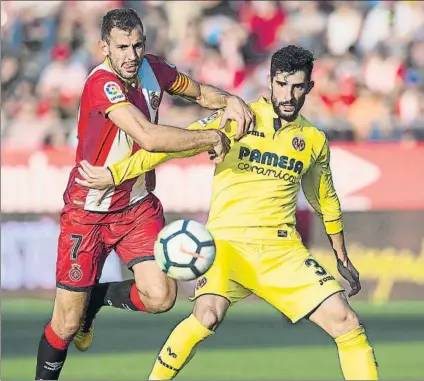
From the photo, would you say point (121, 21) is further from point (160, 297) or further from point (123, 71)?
point (160, 297)

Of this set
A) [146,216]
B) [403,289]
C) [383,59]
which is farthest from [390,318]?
[146,216]

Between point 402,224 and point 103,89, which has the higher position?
point 103,89

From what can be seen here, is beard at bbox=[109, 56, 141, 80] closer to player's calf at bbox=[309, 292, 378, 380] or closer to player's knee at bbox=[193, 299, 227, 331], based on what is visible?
player's knee at bbox=[193, 299, 227, 331]

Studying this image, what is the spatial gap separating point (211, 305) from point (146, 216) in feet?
3.37

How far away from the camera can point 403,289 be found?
1271 centimetres

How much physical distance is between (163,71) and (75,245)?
122 cm

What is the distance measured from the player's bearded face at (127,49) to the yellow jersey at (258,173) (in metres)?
0.50

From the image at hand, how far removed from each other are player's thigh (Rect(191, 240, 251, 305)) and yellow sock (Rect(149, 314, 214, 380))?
19 centimetres

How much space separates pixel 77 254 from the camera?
7.08 metres

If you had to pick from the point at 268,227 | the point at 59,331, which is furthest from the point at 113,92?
the point at 59,331

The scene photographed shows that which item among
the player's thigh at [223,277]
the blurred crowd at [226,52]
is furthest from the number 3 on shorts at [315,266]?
the blurred crowd at [226,52]

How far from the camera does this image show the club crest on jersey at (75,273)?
23.2 feet

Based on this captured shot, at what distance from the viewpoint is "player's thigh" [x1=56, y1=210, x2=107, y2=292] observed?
23.2 ft

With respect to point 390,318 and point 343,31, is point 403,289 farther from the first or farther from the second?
point 343,31
